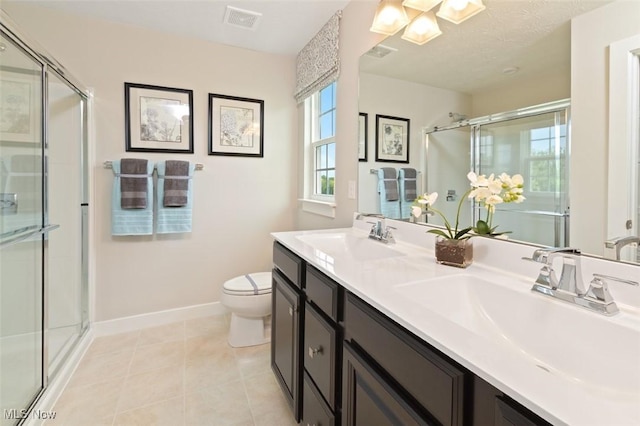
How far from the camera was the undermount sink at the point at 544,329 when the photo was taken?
612 mm

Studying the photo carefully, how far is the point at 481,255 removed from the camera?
110 centimetres

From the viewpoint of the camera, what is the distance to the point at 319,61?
7.56 feet

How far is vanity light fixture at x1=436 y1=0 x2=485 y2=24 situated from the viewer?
1183 millimetres

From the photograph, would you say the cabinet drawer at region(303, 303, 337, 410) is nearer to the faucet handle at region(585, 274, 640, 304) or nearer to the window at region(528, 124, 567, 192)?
the faucet handle at region(585, 274, 640, 304)

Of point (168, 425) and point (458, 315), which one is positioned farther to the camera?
point (168, 425)

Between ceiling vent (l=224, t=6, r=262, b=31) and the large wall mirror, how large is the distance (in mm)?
1055

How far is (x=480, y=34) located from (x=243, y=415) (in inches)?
78.2

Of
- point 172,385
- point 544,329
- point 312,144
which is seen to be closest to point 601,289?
point 544,329

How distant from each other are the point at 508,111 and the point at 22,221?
230 cm

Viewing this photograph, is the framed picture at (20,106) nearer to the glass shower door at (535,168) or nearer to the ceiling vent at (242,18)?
the ceiling vent at (242,18)

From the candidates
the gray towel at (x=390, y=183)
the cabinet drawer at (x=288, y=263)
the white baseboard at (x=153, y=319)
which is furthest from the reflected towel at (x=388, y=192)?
the white baseboard at (x=153, y=319)

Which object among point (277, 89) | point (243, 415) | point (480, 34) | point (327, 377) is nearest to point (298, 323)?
point (327, 377)

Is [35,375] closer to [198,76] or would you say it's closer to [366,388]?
[366,388]

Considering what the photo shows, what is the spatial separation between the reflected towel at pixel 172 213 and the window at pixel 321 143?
0.99m
